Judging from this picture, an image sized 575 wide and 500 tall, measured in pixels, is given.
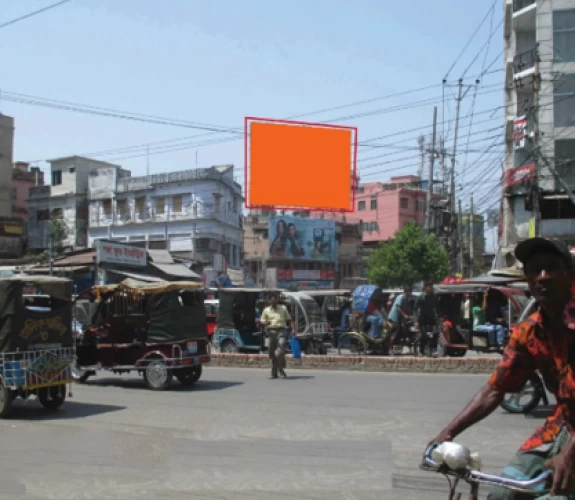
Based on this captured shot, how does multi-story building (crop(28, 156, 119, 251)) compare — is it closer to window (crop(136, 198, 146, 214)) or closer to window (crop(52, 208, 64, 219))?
window (crop(52, 208, 64, 219))

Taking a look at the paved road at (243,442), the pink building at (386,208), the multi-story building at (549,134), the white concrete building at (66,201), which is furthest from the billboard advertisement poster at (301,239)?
the paved road at (243,442)

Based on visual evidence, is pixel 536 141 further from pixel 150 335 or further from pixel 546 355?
pixel 546 355

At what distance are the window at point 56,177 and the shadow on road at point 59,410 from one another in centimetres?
5111

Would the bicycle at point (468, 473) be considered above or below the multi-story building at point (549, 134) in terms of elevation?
below

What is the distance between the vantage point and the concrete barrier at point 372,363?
1598 centimetres

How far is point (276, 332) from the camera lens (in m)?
15.7

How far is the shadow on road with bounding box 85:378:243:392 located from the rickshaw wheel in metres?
0.12

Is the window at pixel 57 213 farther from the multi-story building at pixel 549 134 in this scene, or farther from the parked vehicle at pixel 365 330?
the parked vehicle at pixel 365 330

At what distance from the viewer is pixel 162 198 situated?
57.8 meters

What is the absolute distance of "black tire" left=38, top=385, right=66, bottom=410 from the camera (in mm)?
11461

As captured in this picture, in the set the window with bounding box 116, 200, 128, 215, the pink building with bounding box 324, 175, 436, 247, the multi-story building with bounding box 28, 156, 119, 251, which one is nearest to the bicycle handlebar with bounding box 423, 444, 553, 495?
the window with bounding box 116, 200, 128, 215

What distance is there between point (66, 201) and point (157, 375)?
4871cm

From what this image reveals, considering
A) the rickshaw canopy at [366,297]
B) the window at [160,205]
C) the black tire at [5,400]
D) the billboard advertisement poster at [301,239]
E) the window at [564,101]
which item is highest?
the window at [564,101]

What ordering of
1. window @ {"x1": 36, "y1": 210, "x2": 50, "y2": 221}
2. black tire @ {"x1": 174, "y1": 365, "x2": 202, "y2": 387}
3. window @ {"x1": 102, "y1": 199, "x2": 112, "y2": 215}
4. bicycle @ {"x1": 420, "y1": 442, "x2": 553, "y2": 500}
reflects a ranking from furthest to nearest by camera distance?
1. window @ {"x1": 36, "y1": 210, "x2": 50, "y2": 221}
2. window @ {"x1": 102, "y1": 199, "x2": 112, "y2": 215}
3. black tire @ {"x1": 174, "y1": 365, "x2": 202, "y2": 387}
4. bicycle @ {"x1": 420, "y1": 442, "x2": 553, "y2": 500}
